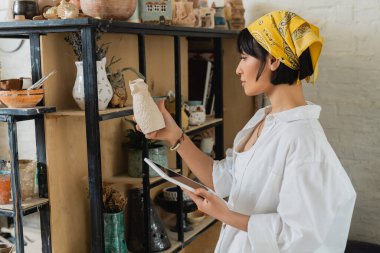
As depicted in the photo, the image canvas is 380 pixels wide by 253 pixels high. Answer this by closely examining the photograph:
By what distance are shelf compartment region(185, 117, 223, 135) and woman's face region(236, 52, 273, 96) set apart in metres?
0.73

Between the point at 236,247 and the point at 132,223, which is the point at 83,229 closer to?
the point at 132,223

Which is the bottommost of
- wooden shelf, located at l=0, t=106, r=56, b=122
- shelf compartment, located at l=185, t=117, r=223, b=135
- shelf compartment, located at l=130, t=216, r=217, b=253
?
shelf compartment, located at l=130, t=216, r=217, b=253

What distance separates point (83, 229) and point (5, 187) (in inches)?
14.8

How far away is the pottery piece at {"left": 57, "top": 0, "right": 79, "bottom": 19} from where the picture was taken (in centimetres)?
153

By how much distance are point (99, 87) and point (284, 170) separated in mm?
654

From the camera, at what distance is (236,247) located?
4.90ft

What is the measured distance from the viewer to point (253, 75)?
1446 millimetres

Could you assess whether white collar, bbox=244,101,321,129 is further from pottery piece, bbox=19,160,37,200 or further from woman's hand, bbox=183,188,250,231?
pottery piece, bbox=19,160,37,200

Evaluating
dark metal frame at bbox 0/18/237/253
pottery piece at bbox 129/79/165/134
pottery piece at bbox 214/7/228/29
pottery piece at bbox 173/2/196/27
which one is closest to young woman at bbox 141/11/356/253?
pottery piece at bbox 129/79/165/134

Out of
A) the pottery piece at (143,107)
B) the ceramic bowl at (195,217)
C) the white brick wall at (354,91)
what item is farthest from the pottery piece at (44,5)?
the white brick wall at (354,91)

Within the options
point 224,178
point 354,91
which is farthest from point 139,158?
point 354,91

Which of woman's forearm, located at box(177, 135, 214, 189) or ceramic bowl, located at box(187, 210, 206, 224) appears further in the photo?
ceramic bowl, located at box(187, 210, 206, 224)

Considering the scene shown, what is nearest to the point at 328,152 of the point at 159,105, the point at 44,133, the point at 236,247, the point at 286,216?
the point at 286,216

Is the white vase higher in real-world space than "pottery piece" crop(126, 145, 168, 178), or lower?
higher
